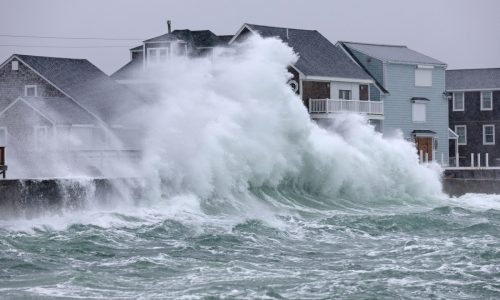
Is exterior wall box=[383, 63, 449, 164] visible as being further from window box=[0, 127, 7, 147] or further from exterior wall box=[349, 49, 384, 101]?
window box=[0, 127, 7, 147]

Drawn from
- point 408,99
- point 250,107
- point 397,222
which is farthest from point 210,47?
point 397,222

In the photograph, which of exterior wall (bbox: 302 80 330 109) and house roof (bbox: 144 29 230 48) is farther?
house roof (bbox: 144 29 230 48)

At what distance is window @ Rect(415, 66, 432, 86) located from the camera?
58.0m

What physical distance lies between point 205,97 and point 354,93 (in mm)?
23332

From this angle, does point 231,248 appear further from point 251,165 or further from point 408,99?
point 408,99

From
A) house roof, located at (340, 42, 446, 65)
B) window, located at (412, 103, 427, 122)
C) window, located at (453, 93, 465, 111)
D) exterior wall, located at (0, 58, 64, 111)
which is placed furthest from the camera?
window, located at (453, 93, 465, 111)

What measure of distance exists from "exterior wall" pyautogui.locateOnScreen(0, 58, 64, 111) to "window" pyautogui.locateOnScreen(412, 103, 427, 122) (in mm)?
19780

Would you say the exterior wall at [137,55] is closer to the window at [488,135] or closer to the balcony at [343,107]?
the balcony at [343,107]

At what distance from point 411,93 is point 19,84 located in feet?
69.1

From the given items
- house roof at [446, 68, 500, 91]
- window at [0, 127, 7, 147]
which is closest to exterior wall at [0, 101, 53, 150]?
window at [0, 127, 7, 147]

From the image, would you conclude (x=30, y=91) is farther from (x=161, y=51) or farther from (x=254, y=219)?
(x=254, y=219)

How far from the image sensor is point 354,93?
54250mm

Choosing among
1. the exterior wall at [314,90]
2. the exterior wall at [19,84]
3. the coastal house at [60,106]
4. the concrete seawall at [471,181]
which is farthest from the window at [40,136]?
the concrete seawall at [471,181]

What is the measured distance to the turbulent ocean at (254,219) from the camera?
52.6 feet
